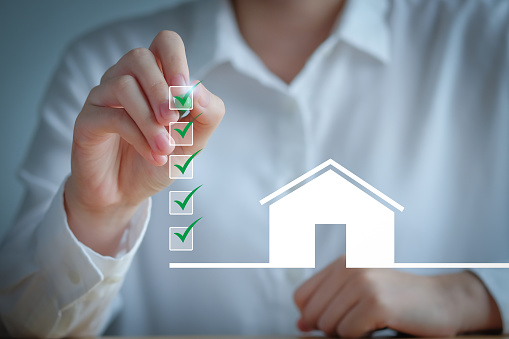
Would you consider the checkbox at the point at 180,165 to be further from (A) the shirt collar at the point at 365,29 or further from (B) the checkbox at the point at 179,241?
(A) the shirt collar at the point at 365,29

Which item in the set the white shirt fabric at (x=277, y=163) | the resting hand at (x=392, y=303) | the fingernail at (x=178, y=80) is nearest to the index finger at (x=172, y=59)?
the fingernail at (x=178, y=80)

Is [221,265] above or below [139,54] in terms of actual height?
below

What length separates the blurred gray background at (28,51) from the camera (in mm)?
461

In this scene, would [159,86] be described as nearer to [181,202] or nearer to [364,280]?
[181,202]

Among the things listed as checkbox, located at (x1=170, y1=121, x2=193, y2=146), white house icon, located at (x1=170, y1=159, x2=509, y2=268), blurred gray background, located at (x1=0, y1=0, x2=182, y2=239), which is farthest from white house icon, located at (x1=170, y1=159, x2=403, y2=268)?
blurred gray background, located at (x1=0, y1=0, x2=182, y2=239)

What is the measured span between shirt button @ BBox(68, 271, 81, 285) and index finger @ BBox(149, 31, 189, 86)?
0.19 metres

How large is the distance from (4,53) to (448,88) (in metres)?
0.45

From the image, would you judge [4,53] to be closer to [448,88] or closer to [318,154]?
[318,154]

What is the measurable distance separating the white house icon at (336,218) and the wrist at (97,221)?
0.18ft

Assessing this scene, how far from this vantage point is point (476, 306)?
1.25 feet

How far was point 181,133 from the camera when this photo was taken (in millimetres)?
306

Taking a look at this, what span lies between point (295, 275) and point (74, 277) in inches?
8.0

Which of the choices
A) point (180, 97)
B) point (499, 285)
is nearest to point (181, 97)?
point (180, 97)

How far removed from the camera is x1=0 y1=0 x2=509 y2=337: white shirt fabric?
1.29 feet
